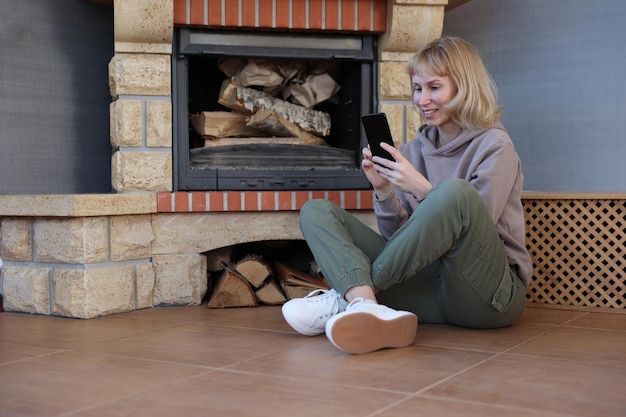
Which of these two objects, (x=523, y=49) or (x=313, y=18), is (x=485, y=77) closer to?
(x=313, y=18)

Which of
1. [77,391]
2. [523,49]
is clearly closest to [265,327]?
[77,391]

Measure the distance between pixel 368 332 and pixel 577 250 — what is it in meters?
1.03

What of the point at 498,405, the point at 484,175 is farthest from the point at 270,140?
the point at 498,405

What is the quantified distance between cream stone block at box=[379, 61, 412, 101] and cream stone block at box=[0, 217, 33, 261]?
1294 millimetres

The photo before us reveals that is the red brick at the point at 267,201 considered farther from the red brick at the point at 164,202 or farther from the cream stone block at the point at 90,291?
the cream stone block at the point at 90,291

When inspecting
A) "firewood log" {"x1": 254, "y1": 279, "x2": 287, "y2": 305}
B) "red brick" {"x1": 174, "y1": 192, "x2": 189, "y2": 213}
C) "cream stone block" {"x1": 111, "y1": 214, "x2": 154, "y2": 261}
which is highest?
"red brick" {"x1": 174, "y1": 192, "x2": 189, "y2": 213}

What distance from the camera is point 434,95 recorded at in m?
2.03

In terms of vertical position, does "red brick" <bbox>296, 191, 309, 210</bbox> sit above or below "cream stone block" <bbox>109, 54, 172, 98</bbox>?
below

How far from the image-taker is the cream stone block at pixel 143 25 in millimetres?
2455

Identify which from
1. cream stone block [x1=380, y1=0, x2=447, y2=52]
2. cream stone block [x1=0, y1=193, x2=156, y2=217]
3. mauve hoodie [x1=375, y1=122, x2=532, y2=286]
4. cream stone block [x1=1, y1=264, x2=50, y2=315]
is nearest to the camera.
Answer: mauve hoodie [x1=375, y1=122, x2=532, y2=286]

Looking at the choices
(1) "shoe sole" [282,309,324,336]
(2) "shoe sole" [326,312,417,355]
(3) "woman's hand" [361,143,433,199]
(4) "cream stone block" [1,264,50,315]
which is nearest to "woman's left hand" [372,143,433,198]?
(3) "woman's hand" [361,143,433,199]

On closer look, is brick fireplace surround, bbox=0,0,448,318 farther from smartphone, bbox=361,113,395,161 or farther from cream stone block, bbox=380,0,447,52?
Answer: smartphone, bbox=361,113,395,161

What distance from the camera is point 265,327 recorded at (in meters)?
2.16

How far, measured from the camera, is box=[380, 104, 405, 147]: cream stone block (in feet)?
8.83
